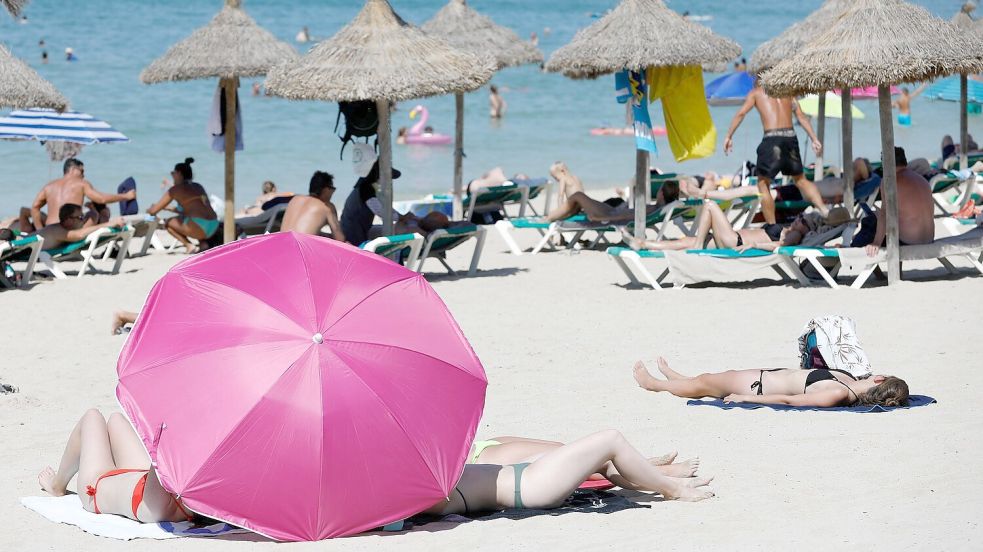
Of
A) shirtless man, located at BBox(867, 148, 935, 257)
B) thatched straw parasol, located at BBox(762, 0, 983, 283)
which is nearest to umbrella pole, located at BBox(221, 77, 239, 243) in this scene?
thatched straw parasol, located at BBox(762, 0, 983, 283)

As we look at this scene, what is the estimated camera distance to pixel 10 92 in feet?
24.1

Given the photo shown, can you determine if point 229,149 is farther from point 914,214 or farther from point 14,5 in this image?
point 914,214

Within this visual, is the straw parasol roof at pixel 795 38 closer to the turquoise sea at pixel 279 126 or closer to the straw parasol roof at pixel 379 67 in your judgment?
the straw parasol roof at pixel 379 67

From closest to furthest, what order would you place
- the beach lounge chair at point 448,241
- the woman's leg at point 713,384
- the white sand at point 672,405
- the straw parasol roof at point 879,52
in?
1. the white sand at point 672,405
2. the woman's leg at point 713,384
3. the straw parasol roof at point 879,52
4. the beach lounge chair at point 448,241

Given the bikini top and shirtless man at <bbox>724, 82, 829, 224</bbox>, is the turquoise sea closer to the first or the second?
shirtless man at <bbox>724, 82, 829, 224</bbox>

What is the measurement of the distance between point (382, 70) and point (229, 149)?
2.66 metres

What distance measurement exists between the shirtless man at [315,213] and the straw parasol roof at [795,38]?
16.9 ft

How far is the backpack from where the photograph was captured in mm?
10039

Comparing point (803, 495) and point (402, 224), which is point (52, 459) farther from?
point (402, 224)

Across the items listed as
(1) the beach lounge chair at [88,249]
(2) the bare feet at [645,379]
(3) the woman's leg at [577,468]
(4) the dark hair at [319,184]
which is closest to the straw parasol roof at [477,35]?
(1) the beach lounge chair at [88,249]

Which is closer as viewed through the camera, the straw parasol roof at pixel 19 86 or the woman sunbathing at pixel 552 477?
the woman sunbathing at pixel 552 477

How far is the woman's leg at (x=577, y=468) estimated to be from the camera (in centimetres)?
397

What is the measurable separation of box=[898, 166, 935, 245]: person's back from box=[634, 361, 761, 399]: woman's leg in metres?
3.68

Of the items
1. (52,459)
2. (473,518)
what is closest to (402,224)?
(52,459)
